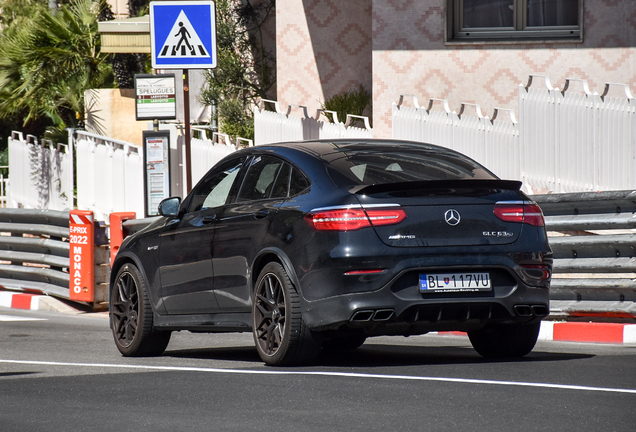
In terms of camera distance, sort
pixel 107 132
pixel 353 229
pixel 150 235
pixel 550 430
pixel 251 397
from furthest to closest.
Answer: pixel 107 132, pixel 150 235, pixel 353 229, pixel 251 397, pixel 550 430

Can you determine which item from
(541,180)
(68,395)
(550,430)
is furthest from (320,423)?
(541,180)

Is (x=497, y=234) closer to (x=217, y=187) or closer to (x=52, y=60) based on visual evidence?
(x=217, y=187)

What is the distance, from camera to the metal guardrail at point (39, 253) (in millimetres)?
13383

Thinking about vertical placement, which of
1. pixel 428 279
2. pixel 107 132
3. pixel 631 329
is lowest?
pixel 631 329

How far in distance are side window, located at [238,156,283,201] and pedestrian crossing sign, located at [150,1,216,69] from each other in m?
4.10

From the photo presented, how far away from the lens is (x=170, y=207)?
8594mm

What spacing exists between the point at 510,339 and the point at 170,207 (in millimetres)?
2772

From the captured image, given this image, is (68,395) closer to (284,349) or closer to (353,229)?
(284,349)

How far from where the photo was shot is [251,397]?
19.6 ft

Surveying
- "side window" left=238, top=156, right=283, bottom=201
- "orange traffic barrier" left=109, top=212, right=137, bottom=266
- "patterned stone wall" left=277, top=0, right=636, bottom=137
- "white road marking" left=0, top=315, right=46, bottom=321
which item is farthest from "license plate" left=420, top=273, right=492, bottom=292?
"patterned stone wall" left=277, top=0, right=636, bottom=137

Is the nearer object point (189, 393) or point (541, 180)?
point (189, 393)

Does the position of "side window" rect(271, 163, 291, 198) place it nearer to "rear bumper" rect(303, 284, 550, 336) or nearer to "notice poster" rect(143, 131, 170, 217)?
"rear bumper" rect(303, 284, 550, 336)

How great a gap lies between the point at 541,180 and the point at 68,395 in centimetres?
698

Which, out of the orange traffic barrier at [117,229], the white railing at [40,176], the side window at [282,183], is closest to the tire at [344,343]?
the side window at [282,183]
